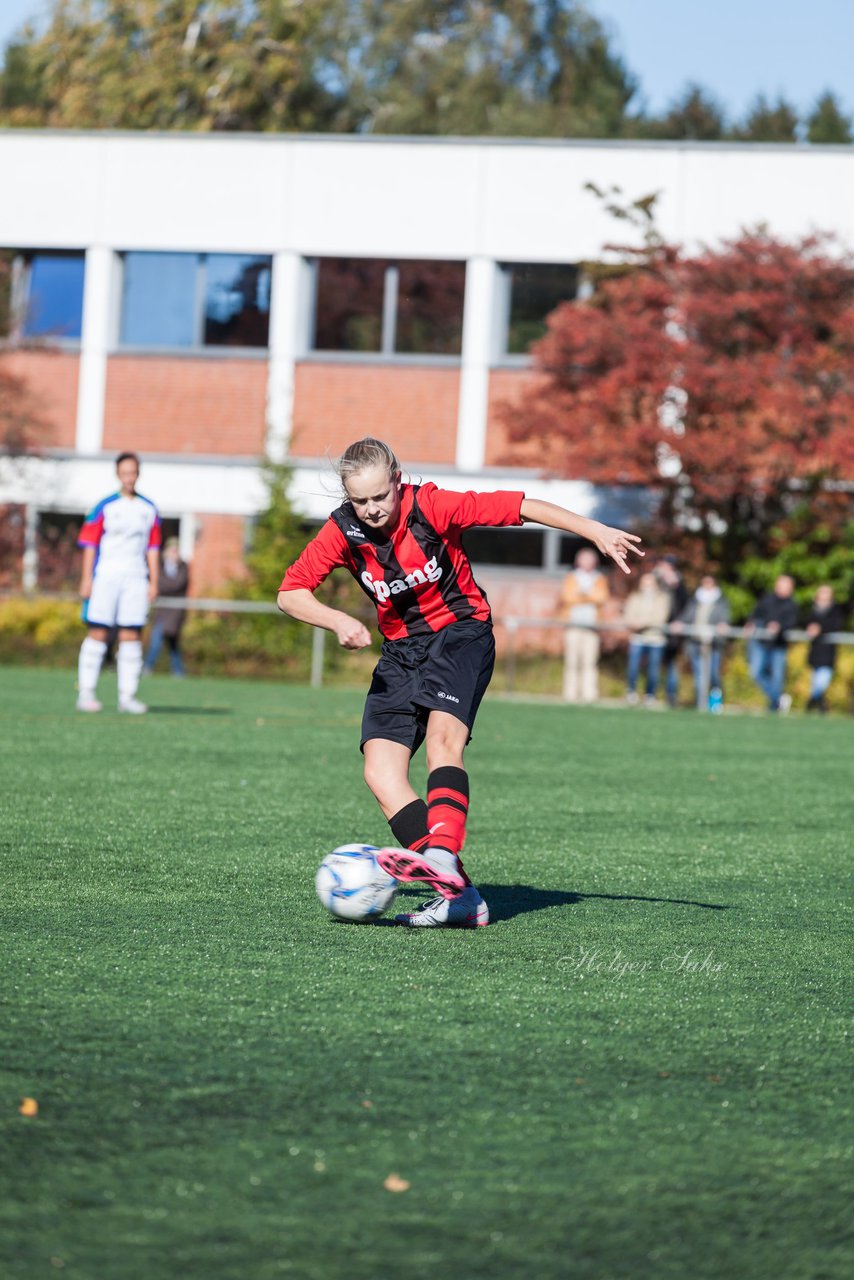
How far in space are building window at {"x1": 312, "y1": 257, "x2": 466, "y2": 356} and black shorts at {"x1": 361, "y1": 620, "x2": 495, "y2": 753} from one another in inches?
892

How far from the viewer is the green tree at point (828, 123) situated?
169ft

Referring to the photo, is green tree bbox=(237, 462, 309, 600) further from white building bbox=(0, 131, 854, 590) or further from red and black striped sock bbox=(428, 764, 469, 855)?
red and black striped sock bbox=(428, 764, 469, 855)

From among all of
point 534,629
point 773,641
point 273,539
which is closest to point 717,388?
point 773,641

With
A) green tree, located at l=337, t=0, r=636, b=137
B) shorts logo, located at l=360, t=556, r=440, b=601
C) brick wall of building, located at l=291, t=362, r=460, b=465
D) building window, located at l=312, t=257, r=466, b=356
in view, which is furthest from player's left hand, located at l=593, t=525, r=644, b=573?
green tree, located at l=337, t=0, r=636, b=137

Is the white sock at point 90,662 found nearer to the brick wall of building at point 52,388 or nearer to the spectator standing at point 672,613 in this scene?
the spectator standing at point 672,613

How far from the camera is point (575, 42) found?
1847 inches

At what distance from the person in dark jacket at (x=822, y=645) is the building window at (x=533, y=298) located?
26.8ft

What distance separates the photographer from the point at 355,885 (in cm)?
578

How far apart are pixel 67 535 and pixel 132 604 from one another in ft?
49.3

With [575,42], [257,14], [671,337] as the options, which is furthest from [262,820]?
[575,42]

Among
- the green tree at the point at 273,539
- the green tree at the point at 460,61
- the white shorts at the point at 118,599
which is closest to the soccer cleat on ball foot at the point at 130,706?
the white shorts at the point at 118,599

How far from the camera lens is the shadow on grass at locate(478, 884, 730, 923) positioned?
6.50 m

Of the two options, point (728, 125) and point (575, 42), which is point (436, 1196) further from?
point (728, 125)

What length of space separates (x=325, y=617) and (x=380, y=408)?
75.8 ft
